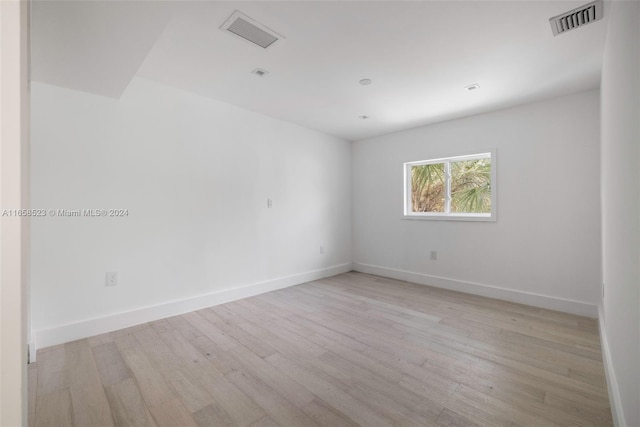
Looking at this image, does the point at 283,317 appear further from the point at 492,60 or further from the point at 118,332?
the point at 492,60

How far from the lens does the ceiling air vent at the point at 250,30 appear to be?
186 centimetres

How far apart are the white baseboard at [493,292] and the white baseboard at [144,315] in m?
1.69

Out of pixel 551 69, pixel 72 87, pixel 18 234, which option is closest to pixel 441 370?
pixel 18 234

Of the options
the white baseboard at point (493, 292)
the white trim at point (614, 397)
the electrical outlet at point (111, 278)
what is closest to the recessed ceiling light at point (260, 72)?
the electrical outlet at point (111, 278)

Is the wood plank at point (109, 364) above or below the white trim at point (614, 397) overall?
below

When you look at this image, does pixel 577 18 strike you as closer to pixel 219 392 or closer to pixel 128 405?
pixel 219 392

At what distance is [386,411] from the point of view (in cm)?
156

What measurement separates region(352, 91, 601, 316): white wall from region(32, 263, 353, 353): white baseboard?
227 centimetres

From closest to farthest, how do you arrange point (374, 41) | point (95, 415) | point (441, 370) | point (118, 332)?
1. point (95, 415)
2. point (441, 370)
3. point (374, 41)
4. point (118, 332)

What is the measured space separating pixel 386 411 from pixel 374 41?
2531mm

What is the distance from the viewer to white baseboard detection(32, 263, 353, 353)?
2.32m

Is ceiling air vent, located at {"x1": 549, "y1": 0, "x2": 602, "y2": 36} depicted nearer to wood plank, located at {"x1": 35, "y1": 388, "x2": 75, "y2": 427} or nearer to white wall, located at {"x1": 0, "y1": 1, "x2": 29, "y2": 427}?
white wall, located at {"x1": 0, "y1": 1, "x2": 29, "y2": 427}

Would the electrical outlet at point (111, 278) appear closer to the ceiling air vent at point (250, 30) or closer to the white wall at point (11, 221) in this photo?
the white wall at point (11, 221)
